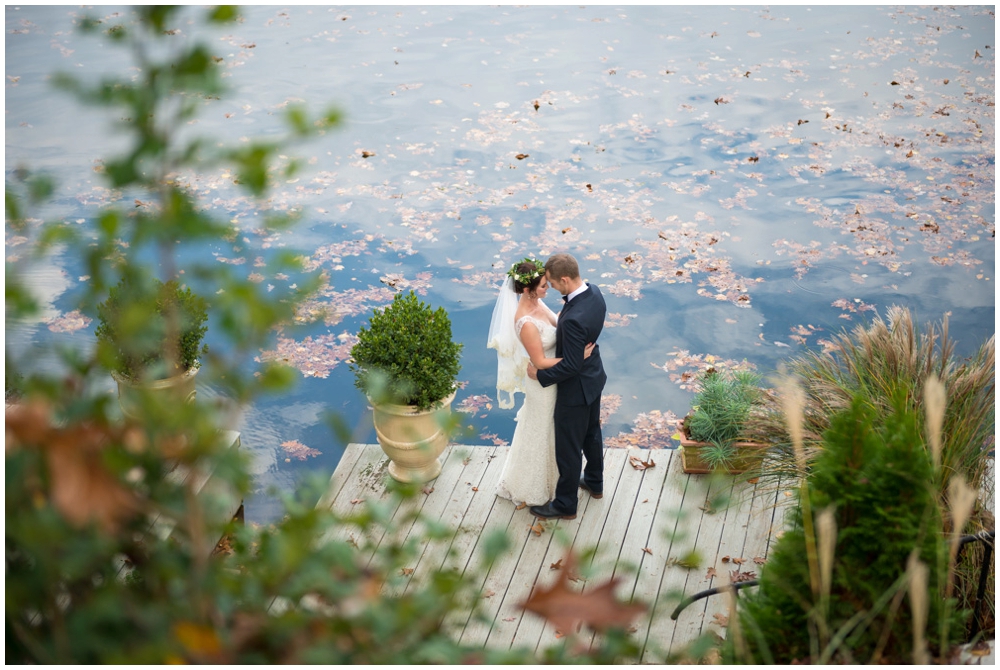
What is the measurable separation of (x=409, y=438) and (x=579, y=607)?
3.52 meters

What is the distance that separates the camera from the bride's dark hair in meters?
4.43

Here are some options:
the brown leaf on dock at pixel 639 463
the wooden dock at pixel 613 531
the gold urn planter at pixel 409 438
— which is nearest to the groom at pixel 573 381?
the wooden dock at pixel 613 531

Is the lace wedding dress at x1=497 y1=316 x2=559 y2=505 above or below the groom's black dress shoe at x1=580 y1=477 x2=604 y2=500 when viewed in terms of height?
above

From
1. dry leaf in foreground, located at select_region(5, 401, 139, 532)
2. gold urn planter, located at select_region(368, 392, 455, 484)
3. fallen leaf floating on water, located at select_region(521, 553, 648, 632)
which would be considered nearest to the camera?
dry leaf in foreground, located at select_region(5, 401, 139, 532)

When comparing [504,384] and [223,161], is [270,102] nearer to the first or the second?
[504,384]

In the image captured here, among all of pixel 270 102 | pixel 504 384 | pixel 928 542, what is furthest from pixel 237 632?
pixel 270 102

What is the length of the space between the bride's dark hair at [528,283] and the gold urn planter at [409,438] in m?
0.73

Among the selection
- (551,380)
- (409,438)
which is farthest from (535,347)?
(409,438)

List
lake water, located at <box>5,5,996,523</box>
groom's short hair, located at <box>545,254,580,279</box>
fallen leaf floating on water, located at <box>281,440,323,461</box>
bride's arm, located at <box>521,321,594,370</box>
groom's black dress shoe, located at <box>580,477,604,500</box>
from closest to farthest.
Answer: groom's short hair, located at <box>545,254,580,279</box>, bride's arm, located at <box>521,321,594,370</box>, groom's black dress shoe, located at <box>580,477,604,500</box>, fallen leaf floating on water, located at <box>281,440,323,461</box>, lake water, located at <box>5,5,996,523</box>

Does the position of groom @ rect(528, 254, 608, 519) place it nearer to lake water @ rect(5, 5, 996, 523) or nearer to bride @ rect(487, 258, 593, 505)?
bride @ rect(487, 258, 593, 505)

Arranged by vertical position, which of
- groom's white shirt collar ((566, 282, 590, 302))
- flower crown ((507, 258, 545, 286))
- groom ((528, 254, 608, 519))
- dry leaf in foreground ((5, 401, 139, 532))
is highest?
dry leaf in foreground ((5, 401, 139, 532))

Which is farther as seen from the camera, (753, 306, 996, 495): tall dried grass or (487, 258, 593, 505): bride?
(487, 258, 593, 505): bride

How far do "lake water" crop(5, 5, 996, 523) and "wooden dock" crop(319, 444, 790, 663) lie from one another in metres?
0.59

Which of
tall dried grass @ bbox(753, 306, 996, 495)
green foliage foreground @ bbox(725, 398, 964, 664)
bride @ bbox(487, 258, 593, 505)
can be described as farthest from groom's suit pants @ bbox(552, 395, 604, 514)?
green foliage foreground @ bbox(725, 398, 964, 664)
